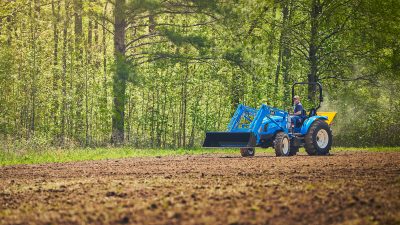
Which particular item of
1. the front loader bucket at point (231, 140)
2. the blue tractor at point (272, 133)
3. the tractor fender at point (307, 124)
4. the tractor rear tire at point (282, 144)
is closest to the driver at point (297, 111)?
the blue tractor at point (272, 133)

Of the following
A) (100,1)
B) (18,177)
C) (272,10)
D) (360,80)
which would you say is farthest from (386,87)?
(18,177)

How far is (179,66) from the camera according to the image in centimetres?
2939

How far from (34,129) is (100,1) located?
19.3 ft

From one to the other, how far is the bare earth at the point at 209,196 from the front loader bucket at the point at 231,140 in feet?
15.6

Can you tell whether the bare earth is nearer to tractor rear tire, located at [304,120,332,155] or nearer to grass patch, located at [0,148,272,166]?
grass patch, located at [0,148,272,166]

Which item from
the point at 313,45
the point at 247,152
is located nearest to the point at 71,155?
the point at 247,152

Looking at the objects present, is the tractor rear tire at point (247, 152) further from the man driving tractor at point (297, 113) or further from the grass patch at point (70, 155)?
the grass patch at point (70, 155)

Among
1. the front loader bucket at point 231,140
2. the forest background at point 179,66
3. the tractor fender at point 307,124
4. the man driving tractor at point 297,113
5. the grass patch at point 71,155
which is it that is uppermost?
the forest background at point 179,66

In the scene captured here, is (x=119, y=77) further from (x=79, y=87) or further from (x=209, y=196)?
(x=209, y=196)

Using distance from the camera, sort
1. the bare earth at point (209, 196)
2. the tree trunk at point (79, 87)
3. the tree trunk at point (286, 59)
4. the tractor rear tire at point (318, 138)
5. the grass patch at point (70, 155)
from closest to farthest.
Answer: the bare earth at point (209, 196), the grass patch at point (70, 155), the tractor rear tire at point (318, 138), the tree trunk at point (79, 87), the tree trunk at point (286, 59)

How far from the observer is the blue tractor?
70.0 ft

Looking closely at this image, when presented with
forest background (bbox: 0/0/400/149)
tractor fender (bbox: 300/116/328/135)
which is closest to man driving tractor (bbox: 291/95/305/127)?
tractor fender (bbox: 300/116/328/135)

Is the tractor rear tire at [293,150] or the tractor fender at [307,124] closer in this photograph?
the tractor fender at [307,124]

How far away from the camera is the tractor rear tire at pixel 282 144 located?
21422mm
